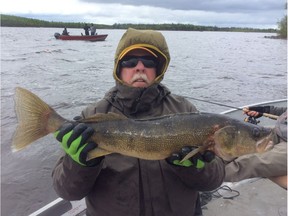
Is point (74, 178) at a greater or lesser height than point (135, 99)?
lesser

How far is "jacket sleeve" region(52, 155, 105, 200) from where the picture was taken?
→ 8.85ft

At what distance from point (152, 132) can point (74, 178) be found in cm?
72

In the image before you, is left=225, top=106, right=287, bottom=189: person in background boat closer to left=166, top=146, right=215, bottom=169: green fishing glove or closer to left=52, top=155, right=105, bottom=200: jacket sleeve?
left=166, top=146, right=215, bottom=169: green fishing glove

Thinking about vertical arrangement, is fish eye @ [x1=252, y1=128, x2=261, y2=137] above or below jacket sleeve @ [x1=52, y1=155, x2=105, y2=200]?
above

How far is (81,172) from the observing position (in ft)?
8.82

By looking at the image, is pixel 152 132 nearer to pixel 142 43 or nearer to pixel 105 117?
pixel 105 117

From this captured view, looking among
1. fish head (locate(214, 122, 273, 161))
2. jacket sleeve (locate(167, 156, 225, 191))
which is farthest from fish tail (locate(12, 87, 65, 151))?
fish head (locate(214, 122, 273, 161))

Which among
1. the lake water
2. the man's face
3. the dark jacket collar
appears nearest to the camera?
the dark jacket collar

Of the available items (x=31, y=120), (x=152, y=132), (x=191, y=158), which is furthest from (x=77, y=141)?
(x=191, y=158)

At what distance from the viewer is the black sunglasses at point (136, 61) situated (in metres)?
3.13

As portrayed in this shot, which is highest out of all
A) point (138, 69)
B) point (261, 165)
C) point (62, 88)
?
point (138, 69)

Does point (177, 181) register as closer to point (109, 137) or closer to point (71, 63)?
point (109, 137)

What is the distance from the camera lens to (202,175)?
2.79 m

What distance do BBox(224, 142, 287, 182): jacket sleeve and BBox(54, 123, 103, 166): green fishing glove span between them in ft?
6.41
